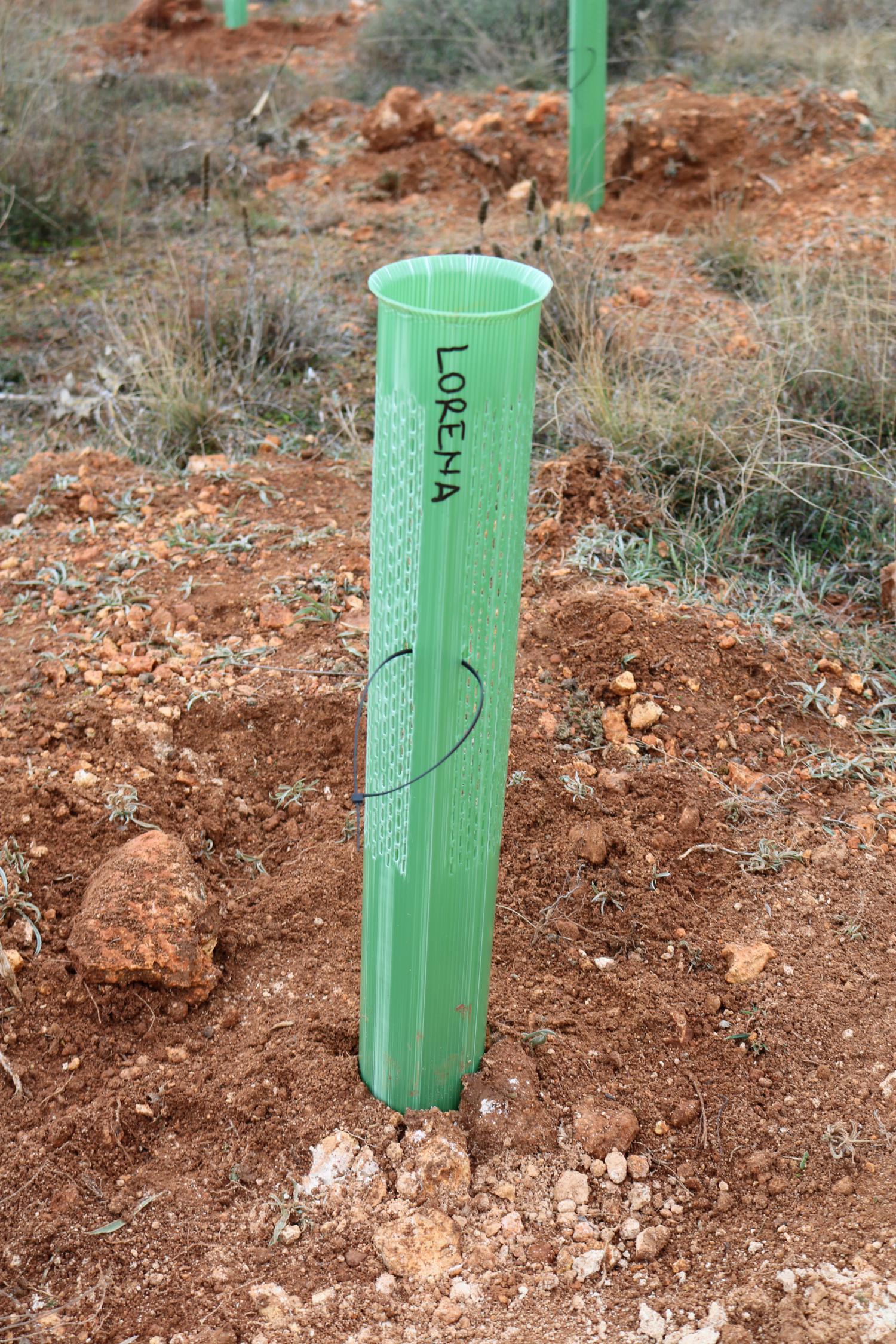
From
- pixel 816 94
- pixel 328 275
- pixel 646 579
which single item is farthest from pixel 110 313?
pixel 816 94

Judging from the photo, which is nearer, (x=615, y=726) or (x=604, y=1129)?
(x=604, y=1129)

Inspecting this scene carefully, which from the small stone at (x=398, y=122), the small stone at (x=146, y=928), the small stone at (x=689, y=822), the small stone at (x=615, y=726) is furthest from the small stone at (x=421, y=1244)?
the small stone at (x=398, y=122)

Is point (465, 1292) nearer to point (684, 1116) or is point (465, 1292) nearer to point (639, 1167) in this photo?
point (639, 1167)

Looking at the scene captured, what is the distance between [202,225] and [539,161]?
5.96 feet

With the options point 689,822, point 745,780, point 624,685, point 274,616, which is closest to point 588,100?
point 274,616

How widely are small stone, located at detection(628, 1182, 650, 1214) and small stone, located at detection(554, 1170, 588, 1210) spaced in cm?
7

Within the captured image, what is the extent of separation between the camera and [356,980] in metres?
2.15

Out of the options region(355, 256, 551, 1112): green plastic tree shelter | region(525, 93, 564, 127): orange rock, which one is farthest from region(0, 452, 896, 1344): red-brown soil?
region(525, 93, 564, 127): orange rock

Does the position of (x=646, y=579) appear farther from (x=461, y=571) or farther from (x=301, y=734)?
(x=461, y=571)

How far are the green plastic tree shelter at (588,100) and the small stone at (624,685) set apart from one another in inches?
148

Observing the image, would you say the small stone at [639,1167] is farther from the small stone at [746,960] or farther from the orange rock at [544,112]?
the orange rock at [544,112]

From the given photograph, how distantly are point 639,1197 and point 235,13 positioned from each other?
9400 mm

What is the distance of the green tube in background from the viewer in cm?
894

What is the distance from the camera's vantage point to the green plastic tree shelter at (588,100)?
17.7 ft
